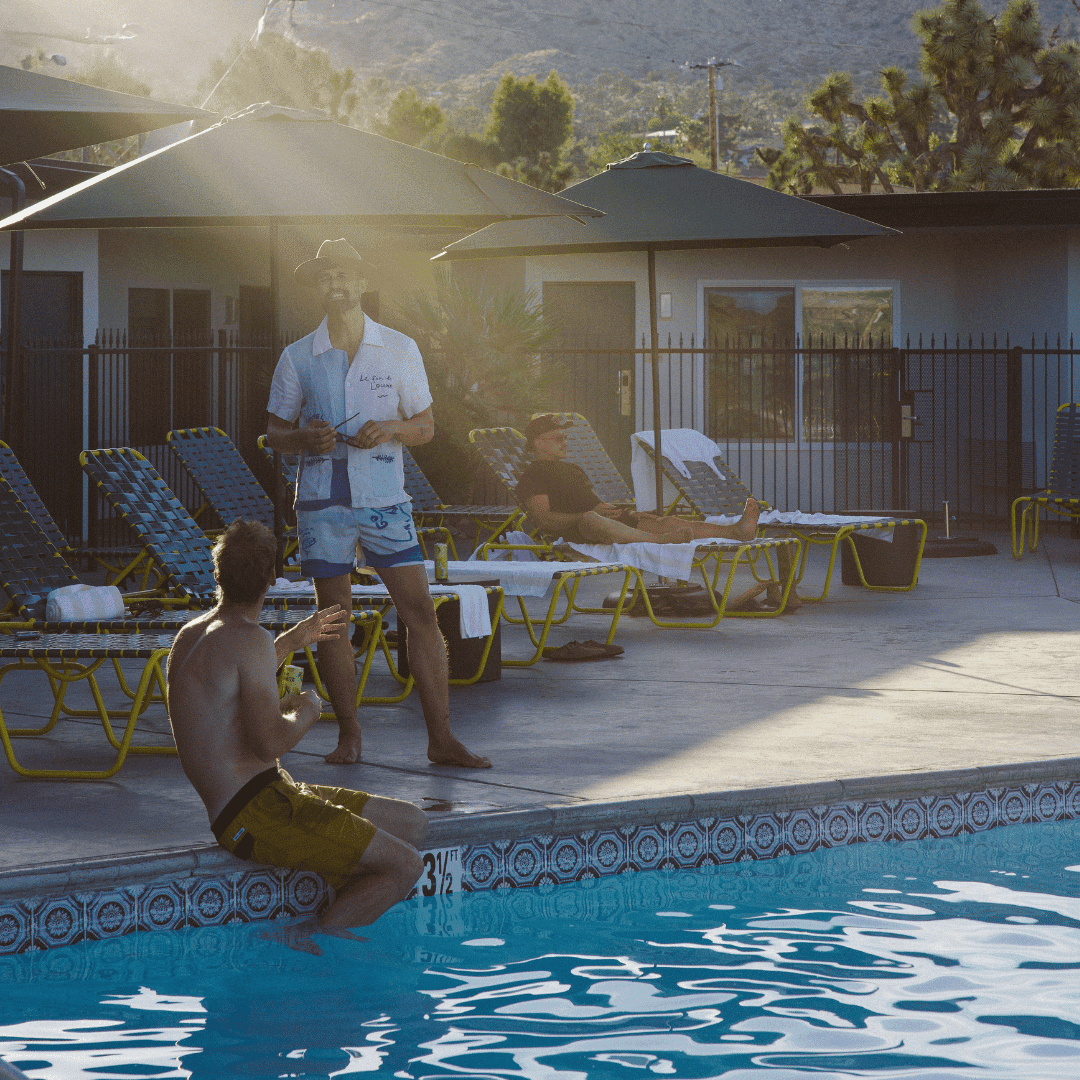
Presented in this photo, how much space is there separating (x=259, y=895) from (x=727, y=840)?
1.38m

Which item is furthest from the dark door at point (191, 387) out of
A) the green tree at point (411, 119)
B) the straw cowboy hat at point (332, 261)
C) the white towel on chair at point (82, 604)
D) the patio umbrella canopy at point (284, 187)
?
the green tree at point (411, 119)

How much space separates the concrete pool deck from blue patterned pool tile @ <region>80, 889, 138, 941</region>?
0.06 m

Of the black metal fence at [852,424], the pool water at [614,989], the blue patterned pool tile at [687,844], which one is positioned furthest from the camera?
the black metal fence at [852,424]

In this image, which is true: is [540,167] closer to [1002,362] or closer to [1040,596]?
[1002,362]

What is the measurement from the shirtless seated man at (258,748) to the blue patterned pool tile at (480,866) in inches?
12.8

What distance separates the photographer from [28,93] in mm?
6203

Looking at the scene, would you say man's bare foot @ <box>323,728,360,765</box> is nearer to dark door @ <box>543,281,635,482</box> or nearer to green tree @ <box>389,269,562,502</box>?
green tree @ <box>389,269,562,502</box>

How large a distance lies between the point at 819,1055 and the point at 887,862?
54.6 inches

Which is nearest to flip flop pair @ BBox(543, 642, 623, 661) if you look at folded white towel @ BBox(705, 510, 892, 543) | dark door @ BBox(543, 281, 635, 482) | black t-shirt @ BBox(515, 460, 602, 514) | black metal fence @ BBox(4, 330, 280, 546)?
black t-shirt @ BBox(515, 460, 602, 514)

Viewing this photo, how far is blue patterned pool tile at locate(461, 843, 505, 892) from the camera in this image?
425 centimetres

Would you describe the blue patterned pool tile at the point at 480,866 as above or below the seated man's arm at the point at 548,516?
below

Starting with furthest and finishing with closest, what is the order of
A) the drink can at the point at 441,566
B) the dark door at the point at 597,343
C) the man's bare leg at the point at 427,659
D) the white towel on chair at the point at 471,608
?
the dark door at the point at 597,343 < the drink can at the point at 441,566 < the white towel on chair at the point at 471,608 < the man's bare leg at the point at 427,659

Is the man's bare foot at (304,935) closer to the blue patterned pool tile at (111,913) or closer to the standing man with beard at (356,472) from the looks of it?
the blue patterned pool tile at (111,913)

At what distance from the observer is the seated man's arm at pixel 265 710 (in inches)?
145
